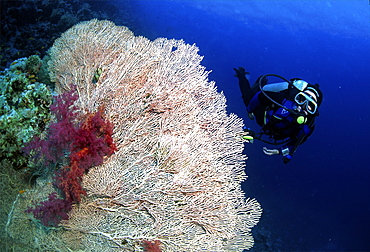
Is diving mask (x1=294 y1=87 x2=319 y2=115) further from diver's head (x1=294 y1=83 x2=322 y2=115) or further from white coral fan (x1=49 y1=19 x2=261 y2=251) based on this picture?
white coral fan (x1=49 y1=19 x2=261 y2=251)

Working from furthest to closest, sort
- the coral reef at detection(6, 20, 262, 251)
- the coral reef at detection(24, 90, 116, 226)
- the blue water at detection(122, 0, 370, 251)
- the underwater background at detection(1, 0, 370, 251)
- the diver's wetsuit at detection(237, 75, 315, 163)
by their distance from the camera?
the blue water at detection(122, 0, 370, 251), the underwater background at detection(1, 0, 370, 251), the diver's wetsuit at detection(237, 75, 315, 163), the coral reef at detection(6, 20, 262, 251), the coral reef at detection(24, 90, 116, 226)

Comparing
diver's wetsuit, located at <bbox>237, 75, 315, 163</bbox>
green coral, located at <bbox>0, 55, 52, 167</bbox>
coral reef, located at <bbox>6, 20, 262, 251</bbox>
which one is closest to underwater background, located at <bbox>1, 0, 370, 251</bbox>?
green coral, located at <bbox>0, 55, 52, 167</bbox>

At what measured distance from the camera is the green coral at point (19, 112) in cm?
343

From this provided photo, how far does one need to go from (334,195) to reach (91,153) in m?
25.9

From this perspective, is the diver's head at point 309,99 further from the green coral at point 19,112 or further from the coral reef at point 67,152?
the green coral at point 19,112

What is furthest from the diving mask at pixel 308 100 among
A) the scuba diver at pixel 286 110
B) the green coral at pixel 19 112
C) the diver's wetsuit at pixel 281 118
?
the green coral at pixel 19 112

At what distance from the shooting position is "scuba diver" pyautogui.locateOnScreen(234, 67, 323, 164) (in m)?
3.87

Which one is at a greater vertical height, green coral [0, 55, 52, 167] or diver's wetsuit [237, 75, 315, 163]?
diver's wetsuit [237, 75, 315, 163]

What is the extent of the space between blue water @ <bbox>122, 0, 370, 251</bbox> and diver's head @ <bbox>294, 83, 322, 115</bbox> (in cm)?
763

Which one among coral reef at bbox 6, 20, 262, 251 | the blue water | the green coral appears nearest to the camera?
coral reef at bbox 6, 20, 262, 251

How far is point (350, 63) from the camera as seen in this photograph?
3322cm

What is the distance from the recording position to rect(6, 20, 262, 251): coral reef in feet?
9.39

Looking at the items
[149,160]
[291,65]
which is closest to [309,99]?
[149,160]

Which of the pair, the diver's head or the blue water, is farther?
the blue water
